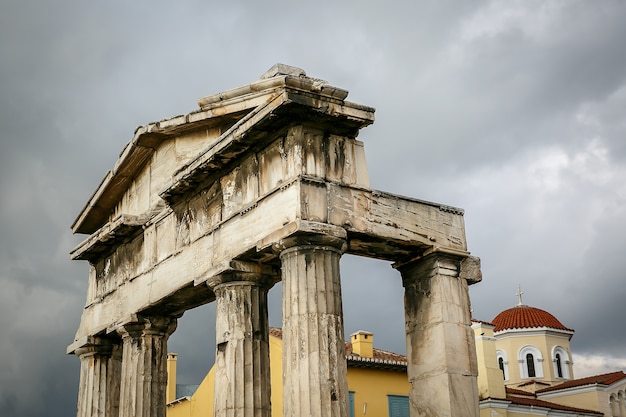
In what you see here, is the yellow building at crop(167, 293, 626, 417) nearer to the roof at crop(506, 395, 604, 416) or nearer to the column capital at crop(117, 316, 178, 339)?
the roof at crop(506, 395, 604, 416)

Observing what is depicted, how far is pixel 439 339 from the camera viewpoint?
1367cm

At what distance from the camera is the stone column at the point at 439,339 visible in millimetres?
13430

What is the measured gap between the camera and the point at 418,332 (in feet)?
46.5

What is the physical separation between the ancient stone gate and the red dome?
96.5ft

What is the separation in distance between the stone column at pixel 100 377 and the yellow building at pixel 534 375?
57.2 ft

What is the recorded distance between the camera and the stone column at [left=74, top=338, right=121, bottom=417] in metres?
18.2

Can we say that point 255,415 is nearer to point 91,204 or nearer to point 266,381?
point 266,381

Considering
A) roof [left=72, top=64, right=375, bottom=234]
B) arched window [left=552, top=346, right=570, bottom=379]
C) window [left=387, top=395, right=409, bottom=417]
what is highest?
arched window [left=552, top=346, right=570, bottom=379]

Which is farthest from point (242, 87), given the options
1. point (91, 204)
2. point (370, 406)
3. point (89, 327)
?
point (370, 406)

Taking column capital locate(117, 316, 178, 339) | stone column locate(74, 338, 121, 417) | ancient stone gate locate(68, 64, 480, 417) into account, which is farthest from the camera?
stone column locate(74, 338, 121, 417)

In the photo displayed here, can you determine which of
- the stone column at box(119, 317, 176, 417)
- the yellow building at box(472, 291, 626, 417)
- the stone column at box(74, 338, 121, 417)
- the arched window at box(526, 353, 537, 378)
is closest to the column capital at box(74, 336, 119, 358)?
the stone column at box(74, 338, 121, 417)

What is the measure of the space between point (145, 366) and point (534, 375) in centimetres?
2968

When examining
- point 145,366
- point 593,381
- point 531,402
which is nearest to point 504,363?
point 593,381

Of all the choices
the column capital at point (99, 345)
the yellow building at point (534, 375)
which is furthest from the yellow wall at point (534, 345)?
the column capital at point (99, 345)
